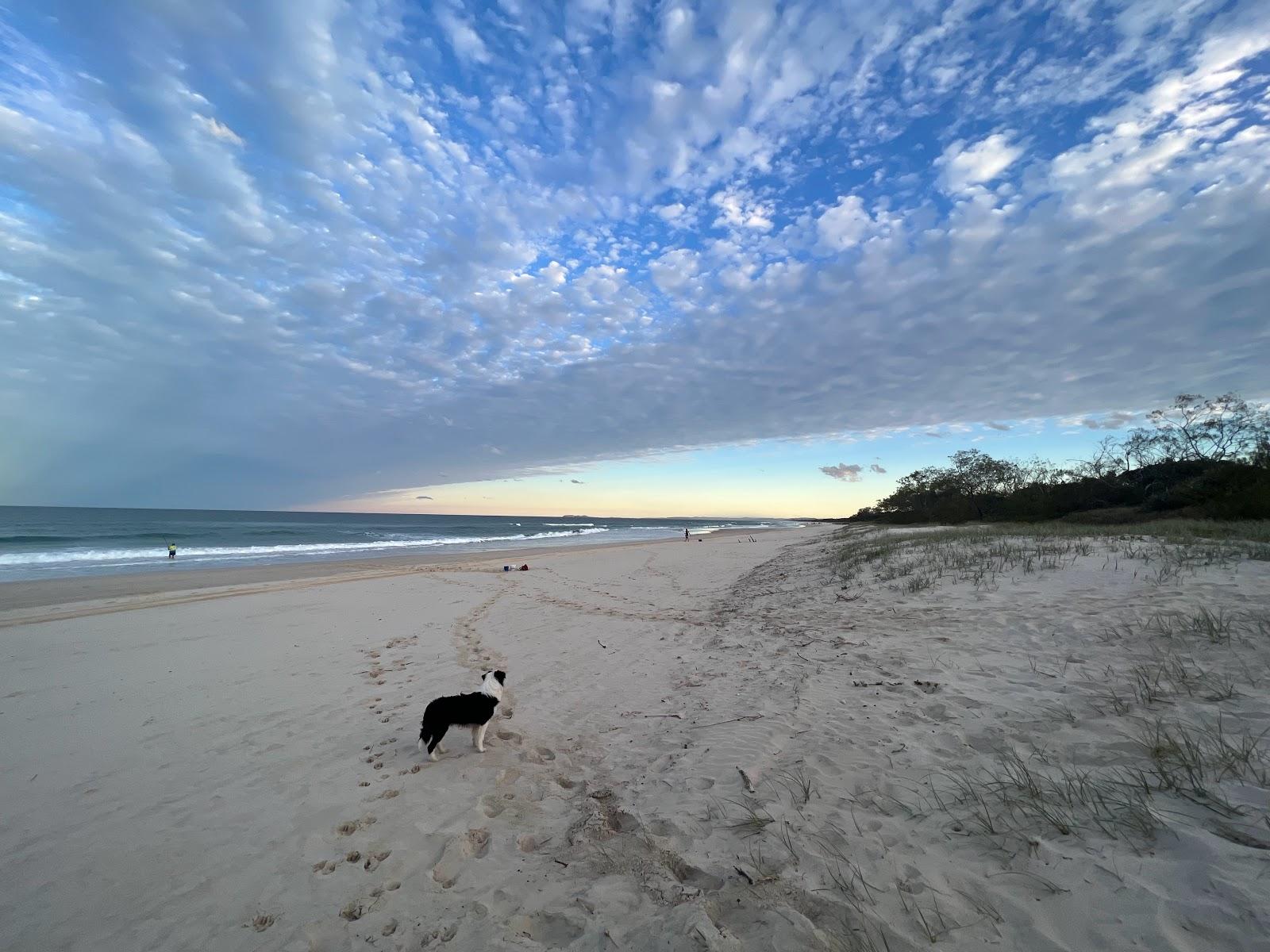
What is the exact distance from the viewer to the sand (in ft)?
9.06

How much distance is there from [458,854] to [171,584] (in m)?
23.8

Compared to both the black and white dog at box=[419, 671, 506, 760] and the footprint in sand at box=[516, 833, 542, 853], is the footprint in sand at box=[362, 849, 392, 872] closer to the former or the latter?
the footprint in sand at box=[516, 833, 542, 853]

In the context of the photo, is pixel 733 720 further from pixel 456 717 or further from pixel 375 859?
pixel 375 859

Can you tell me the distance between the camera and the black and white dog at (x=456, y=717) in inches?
210

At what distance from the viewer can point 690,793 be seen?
14.0 ft

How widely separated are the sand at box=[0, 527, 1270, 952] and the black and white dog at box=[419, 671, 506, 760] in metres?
0.19

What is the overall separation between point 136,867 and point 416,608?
10603mm

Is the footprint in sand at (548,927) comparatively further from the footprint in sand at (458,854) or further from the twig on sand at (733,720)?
the twig on sand at (733,720)

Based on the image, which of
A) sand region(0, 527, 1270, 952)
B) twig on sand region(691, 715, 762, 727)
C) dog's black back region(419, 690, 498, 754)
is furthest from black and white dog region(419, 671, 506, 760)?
twig on sand region(691, 715, 762, 727)

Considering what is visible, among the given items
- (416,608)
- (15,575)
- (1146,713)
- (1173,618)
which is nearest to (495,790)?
(1146,713)

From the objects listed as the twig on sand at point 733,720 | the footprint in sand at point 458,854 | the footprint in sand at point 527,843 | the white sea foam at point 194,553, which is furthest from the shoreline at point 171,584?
the twig on sand at point 733,720

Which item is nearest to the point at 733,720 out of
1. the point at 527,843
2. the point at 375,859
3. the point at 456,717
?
the point at 527,843

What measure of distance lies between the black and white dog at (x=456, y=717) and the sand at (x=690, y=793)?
0.19 metres

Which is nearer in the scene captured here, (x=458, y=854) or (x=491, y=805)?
(x=458, y=854)
